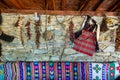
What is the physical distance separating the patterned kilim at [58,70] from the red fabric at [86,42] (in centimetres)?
37

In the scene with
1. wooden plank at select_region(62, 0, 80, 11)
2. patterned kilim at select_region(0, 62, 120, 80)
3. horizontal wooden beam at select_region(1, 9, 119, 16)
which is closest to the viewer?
wooden plank at select_region(62, 0, 80, 11)

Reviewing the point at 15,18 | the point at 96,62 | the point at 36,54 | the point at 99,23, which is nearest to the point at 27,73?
the point at 36,54

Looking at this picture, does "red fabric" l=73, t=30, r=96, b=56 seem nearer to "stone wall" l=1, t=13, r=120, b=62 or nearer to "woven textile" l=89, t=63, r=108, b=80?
"stone wall" l=1, t=13, r=120, b=62

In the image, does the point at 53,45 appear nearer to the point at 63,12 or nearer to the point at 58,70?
the point at 58,70

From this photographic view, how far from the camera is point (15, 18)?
541cm

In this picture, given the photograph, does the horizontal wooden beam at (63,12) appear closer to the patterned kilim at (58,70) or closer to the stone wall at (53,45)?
the stone wall at (53,45)

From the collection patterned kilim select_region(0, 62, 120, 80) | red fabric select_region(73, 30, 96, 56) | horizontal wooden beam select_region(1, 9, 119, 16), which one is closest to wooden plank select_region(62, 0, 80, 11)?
horizontal wooden beam select_region(1, 9, 119, 16)

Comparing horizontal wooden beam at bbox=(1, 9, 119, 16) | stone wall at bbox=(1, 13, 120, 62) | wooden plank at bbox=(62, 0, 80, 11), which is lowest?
stone wall at bbox=(1, 13, 120, 62)

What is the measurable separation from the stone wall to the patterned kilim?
0.15m

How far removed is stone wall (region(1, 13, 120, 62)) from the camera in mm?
5457

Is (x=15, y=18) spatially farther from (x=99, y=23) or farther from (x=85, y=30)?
(x=99, y=23)

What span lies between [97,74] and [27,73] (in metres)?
1.84

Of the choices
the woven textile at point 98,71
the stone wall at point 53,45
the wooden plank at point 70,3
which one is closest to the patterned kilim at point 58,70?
the woven textile at point 98,71

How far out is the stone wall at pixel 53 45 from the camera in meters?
5.46
